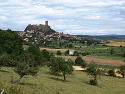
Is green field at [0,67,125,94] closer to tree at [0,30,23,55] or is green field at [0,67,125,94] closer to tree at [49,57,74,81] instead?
tree at [49,57,74,81]

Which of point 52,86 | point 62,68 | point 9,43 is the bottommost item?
point 52,86

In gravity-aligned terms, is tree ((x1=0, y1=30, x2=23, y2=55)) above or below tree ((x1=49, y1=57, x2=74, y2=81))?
above

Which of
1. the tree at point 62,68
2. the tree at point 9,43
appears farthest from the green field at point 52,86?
the tree at point 9,43

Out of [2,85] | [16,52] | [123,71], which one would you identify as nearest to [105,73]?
[123,71]

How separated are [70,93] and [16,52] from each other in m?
31.1

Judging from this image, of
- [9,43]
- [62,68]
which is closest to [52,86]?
[62,68]

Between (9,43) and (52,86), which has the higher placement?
(9,43)

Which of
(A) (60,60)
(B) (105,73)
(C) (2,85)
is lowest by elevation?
(B) (105,73)

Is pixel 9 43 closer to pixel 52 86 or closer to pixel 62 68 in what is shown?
pixel 62 68

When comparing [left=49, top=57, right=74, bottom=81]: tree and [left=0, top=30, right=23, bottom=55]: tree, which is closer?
[left=49, top=57, right=74, bottom=81]: tree

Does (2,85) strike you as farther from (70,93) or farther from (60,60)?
(60,60)

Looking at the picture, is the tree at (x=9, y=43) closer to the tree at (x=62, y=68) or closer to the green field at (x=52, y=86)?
the green field at (x=52, y=86)

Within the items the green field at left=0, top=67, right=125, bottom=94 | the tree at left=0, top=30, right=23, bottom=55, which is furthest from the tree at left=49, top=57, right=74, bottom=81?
the tree at left=0, top=30, right=23, bottom=55

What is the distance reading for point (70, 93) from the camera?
36875 millimetres
